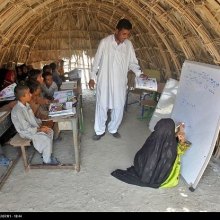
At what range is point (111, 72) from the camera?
188 inches

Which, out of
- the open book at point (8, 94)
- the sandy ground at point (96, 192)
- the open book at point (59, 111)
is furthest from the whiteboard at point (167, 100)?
the open book at point (8, 94)

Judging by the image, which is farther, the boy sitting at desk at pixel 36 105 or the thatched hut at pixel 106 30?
the boy sitting at desk at pixel 36 105

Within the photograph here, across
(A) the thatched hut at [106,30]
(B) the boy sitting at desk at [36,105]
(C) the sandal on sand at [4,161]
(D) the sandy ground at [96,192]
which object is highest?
(A) the thatched hut at [106,30]

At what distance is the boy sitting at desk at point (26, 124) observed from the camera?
3654mm

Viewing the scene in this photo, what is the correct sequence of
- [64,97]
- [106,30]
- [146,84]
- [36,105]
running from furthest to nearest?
[106,30] < [146,84] < [36,105] < [64,97]

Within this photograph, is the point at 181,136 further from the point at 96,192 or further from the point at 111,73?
the point at 111,73

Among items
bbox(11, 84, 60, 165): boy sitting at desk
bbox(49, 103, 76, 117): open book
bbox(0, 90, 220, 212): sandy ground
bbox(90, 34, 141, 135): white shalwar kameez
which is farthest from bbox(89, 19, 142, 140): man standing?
bbox(11, 84, 60, 165): boy sitting at desk

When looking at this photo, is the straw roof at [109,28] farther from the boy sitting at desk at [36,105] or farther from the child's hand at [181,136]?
the boy sitting at desk at [36,105]

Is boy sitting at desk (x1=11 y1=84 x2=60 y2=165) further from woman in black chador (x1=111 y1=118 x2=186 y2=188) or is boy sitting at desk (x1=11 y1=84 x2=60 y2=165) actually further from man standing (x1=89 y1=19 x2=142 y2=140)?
man standing (x1=89 y1=19 x2=142 y2=140)

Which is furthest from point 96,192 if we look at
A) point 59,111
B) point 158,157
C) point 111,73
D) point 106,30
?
point 106,30

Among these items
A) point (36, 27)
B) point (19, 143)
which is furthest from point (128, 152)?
point (36, 27)

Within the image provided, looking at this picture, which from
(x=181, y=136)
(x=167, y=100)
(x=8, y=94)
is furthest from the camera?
(x=167, y=100)

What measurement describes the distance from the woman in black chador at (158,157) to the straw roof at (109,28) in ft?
4.21

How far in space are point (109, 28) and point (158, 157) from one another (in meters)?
5.85
